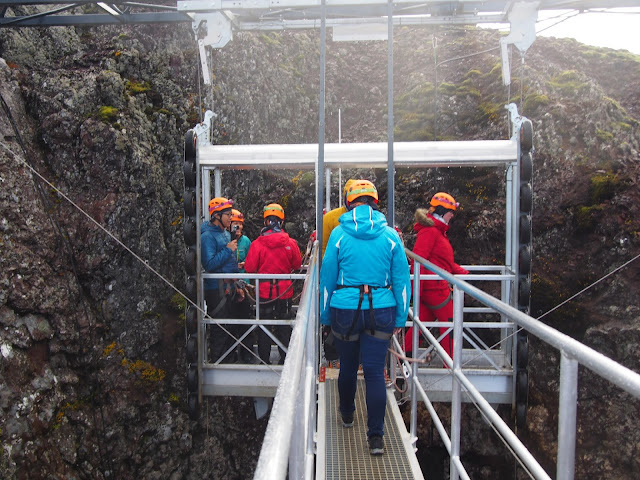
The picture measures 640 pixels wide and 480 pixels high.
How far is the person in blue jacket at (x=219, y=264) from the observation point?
6.18m

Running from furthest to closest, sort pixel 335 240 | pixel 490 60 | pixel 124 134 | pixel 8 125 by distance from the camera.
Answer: pixel 490 60, pixel 124 134, pixel 8 125, pixel 335 240

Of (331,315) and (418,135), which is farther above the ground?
(418,135)

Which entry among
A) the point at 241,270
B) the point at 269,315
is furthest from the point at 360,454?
the point at 241,270

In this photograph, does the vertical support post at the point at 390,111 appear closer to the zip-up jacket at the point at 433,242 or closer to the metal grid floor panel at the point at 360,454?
the zip-up jacket at the point at 433,242

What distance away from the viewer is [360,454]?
11.7ft

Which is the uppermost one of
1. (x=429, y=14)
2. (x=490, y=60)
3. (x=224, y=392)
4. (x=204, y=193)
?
(x=490, y=60)

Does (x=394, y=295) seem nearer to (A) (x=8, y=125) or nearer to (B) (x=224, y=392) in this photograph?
(B) (x=224, y=392)

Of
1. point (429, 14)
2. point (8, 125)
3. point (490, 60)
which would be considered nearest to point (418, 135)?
point (490, 60)

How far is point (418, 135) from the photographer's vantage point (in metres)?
11.7

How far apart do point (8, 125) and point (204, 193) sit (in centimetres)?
448

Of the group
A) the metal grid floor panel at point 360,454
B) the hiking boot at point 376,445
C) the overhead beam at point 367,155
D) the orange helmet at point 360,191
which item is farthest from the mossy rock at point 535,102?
the hiking boot at point 376,445

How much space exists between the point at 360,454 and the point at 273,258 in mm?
3030

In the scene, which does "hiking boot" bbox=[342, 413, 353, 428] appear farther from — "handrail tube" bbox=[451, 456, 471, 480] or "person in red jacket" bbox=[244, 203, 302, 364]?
"person in red jacket" bbox=[244, 203, 302, 364]

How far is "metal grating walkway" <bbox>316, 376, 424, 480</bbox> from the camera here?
3.33 meters
